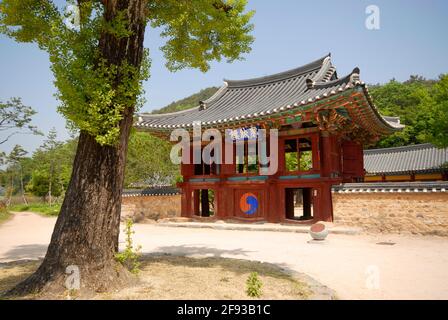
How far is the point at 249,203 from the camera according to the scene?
16281 millimetres

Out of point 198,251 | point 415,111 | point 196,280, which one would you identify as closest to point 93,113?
point 196,280

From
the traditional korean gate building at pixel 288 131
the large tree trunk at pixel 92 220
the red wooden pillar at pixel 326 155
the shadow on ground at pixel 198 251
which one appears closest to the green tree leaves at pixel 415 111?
the traditional korean gate building at pixel 288 131

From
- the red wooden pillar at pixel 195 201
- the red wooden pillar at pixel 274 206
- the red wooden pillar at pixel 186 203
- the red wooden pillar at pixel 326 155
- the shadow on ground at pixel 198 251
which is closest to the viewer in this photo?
the shadow on ground at pixel 198 251

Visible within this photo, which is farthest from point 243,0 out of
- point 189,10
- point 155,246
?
point 155,246

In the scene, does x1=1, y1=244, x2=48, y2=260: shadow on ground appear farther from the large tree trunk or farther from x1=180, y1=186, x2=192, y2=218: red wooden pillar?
x1=180, y1=186, x2=192, y2=218: red wooden pillar

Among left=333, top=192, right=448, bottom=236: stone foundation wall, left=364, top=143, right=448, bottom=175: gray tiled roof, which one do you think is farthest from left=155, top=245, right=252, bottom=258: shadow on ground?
left=364, top=143, right=448, bottom=175: gray tiled roof

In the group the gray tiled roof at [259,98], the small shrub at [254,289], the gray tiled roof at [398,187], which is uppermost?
the gray tiled roof at [259,98]

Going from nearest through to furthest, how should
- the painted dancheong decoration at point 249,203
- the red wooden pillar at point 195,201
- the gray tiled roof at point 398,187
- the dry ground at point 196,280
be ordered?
the dry ground at point 196,280 < the gray tiled roof at point 398,187 < the painted dancheong decoration at point 249,203 < the red wooden pillar at point 195,201

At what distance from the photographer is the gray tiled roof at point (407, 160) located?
2620cm

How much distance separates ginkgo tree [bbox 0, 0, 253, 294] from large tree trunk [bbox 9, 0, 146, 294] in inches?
0.5

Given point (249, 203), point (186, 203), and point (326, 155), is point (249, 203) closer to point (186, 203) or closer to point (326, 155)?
point (186, 203)

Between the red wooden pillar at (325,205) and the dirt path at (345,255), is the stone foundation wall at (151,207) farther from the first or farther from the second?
the red wooden pillar at (325,205)

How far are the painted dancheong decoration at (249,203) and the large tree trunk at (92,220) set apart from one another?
1115cm

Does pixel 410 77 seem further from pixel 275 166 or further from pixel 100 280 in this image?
pixel 100 280
